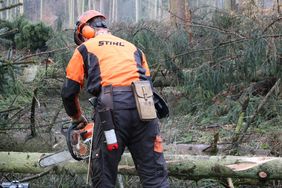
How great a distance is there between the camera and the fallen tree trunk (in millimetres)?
3975

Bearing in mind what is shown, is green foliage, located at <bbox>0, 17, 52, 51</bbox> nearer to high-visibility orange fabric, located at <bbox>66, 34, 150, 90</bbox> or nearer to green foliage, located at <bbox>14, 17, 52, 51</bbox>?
green foliage, located at <bbox>14, 17, 52, 51</bbox>

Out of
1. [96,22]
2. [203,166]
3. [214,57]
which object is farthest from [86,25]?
[214,57]

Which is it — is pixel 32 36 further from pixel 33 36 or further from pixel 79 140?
pixel 79 140

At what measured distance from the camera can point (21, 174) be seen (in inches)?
194

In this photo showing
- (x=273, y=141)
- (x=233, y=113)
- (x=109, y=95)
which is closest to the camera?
(x=109, y=95)

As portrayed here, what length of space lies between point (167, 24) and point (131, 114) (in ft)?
13.8

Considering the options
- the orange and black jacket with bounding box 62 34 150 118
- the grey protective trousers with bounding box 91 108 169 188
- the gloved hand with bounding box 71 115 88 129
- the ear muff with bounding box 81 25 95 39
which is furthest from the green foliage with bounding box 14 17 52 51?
the grey protective trousers with bounding box 91 108 169 188

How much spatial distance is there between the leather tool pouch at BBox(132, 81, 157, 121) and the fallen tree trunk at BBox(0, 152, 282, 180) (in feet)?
2.64

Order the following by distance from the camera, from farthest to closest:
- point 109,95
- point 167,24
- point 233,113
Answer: point 167,24 < point 233,113 < point 109,95

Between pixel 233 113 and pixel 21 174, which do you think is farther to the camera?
pixel 233 113

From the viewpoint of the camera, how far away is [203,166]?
415 cm

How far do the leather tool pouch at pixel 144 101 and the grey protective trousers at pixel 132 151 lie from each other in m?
0.08

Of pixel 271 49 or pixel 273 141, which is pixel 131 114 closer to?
pixel 273 141

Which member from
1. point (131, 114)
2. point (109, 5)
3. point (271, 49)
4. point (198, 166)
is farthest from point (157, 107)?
point (109, 5)
